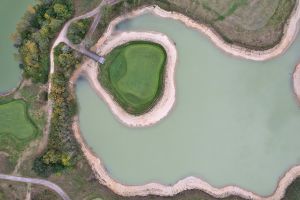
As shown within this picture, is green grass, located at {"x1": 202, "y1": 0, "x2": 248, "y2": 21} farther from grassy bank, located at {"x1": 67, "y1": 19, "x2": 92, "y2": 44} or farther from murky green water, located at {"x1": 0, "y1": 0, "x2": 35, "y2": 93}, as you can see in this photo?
murky green water, located at {"x1": 0, "y1": 0, "x2": 35, "y2": 93}

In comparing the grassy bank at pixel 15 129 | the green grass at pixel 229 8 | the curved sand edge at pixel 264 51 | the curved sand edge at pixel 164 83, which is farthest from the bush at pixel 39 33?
the green grass at pixel 229 8

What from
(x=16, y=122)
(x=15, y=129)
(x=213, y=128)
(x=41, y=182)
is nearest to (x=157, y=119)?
(x=213, y=128)

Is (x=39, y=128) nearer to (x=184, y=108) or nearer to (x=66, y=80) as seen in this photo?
(x=66, y=80)

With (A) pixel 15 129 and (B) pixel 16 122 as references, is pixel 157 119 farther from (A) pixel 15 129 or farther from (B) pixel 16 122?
(A) pixel 15 129

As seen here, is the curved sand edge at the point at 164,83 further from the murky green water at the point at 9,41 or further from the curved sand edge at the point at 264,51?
the murky green water at the point at 9,41

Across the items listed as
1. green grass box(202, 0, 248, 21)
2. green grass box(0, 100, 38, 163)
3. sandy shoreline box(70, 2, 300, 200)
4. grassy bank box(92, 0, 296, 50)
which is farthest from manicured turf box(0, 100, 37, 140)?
green grass box(202, 0, 248, 21)

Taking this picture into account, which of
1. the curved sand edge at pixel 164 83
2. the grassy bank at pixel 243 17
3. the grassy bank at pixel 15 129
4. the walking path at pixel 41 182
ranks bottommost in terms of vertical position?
the walking path at pixel 41 182

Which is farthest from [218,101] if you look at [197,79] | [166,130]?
[166,130]
